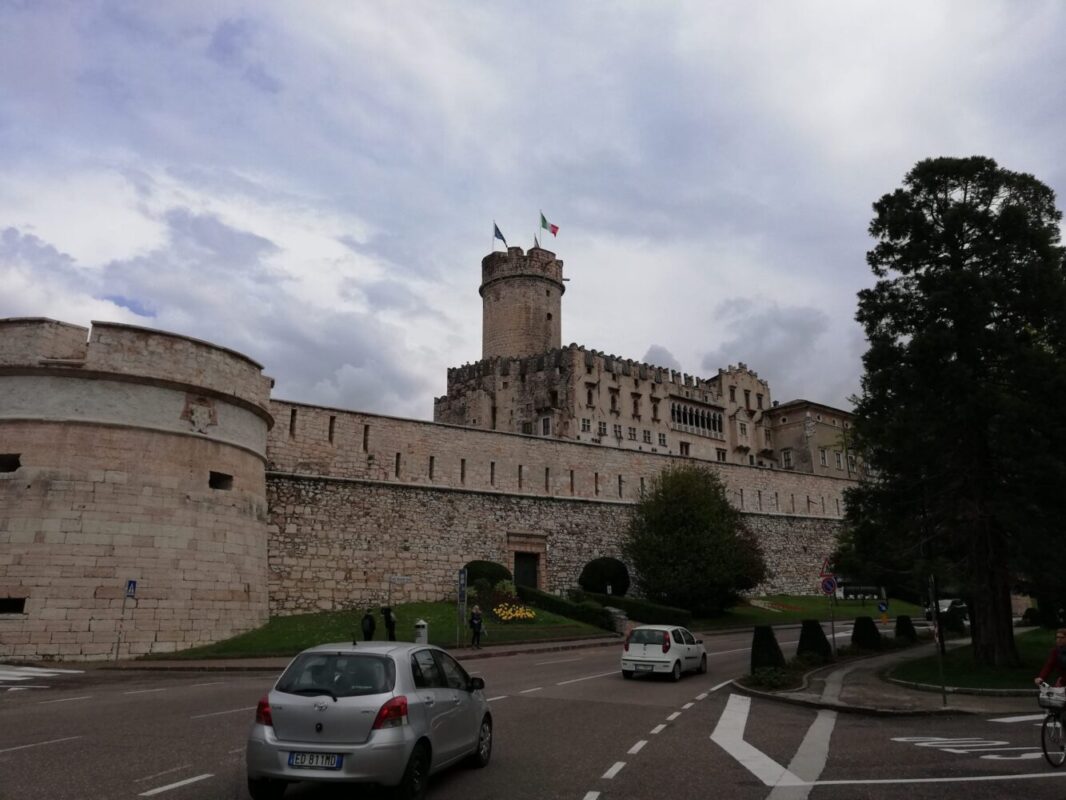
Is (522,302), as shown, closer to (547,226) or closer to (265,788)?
(547,226)

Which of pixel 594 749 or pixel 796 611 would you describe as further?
pixel 796 611

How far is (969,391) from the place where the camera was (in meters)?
20.1

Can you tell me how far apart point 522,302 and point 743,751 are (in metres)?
57.1

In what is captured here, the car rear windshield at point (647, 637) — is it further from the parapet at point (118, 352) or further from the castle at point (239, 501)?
the parapet at point (118, 352)

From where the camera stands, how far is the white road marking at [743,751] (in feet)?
28.6

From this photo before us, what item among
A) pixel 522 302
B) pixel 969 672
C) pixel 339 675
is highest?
pixel 522 302

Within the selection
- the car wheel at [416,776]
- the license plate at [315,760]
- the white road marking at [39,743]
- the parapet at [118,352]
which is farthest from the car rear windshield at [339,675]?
the parapet at [118,352]

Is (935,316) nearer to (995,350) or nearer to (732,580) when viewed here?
(995,350)

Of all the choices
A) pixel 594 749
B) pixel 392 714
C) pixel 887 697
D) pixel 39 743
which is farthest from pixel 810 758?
pixel 39 743

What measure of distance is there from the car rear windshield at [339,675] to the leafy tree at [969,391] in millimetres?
16533

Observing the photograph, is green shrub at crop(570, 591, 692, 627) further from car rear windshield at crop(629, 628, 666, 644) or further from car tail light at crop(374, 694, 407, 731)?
car tail light at crop(374, 694, 407, 731)

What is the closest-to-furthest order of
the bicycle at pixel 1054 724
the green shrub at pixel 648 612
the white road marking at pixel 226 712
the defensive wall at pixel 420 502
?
the bicycle at pixel 1054 724 → the white road marking at pixel 226 712 → the defensive wall at pixel 420 502 → the green shrub at pixel 648 612

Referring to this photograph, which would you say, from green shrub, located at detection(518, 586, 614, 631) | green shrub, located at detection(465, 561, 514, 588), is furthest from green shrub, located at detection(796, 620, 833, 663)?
green shrub, located at detection(465, 561, 514, 588)

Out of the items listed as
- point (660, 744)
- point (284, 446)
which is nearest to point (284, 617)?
point (284, 446)
